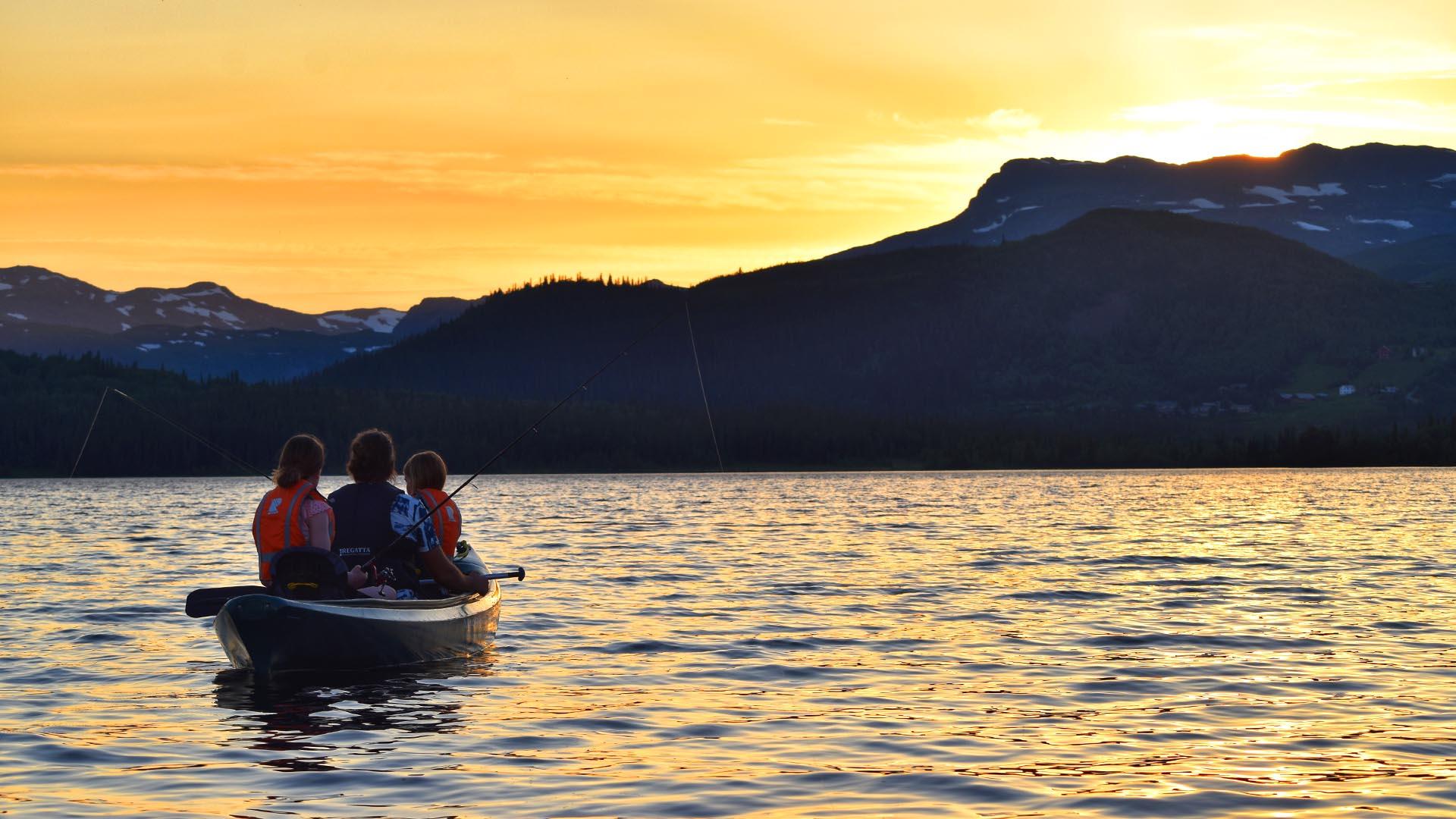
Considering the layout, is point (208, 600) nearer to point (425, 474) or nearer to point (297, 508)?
point (297, 508)

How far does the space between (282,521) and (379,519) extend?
1.44 m

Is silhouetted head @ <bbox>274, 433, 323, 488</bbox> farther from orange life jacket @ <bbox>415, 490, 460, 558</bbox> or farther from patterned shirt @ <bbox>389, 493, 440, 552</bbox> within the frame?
orange life jacket @ <bbox>415, 490, 460, 558</bbox>

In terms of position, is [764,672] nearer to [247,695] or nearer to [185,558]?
[247,695]

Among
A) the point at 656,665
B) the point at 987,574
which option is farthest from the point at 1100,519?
the point at 656,665

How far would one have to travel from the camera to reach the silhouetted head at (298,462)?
18781 mm

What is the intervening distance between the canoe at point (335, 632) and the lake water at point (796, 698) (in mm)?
382

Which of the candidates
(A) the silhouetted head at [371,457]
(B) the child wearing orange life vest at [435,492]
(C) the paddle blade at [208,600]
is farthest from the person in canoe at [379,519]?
(C) the paddle blade at [208,600]

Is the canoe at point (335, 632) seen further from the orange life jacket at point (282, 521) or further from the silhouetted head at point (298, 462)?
the silhouetted head at point (298, 462)

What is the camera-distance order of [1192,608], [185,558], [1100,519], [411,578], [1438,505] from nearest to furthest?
[411,578] → [1192,608] → [185,558] → [1100,519] → [1438,505]

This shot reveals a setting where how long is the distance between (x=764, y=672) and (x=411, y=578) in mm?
5102

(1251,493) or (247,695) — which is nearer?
(247,695)

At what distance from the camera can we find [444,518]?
862 inches

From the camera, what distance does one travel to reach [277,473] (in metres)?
19.0

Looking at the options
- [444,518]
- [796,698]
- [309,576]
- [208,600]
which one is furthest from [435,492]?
[796,698]
